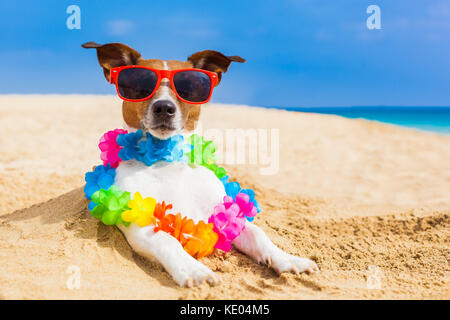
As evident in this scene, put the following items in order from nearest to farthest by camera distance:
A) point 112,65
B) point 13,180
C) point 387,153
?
point 112,65 < point 13,180 < point 387,153

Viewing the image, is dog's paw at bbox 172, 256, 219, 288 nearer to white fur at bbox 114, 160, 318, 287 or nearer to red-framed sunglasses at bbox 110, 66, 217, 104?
white fur at bbox 114, 160, 318, 287

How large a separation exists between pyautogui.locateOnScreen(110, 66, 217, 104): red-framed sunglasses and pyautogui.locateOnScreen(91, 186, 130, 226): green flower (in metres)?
0.69

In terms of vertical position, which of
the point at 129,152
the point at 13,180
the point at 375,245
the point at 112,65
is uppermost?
the point at 112,65

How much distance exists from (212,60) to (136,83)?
709 mm

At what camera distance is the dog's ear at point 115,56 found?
10.8ft

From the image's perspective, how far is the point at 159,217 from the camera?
2.88 meters

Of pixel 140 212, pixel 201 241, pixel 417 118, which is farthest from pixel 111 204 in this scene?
pixel 417 118

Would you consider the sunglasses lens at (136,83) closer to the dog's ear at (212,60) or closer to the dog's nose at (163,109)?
the dog's nose at (163,109)

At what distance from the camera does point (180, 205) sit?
305cm

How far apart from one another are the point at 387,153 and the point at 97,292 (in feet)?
26.1

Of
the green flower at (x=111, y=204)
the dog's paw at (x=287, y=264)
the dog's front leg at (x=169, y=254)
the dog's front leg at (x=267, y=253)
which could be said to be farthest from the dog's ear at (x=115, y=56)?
the dog's paw at (x=287, y=264)

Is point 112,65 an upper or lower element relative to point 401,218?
upper

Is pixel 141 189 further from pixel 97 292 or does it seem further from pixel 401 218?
pixel 401 218
